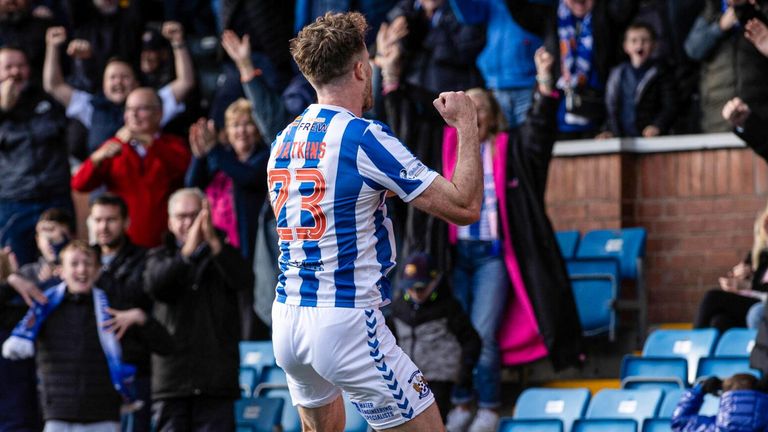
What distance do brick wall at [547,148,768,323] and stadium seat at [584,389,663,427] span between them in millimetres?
2820

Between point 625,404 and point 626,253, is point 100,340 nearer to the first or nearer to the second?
point 625,404

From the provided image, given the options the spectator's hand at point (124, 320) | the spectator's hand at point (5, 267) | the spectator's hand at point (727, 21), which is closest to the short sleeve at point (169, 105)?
the spectator's hand at point (5, 267)

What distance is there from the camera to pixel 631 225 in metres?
11.9

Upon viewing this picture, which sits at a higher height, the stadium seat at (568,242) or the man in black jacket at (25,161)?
the man in black jacket at (25,161)

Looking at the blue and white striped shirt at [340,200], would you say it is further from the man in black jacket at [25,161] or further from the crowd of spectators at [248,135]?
the man in black jacket at [25,161]

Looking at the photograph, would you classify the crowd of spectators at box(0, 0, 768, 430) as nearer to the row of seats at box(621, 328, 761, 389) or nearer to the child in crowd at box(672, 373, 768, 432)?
the row of seats at box(621, 328, 761, 389)

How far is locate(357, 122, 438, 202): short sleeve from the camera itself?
5566mm

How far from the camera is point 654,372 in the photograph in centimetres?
929

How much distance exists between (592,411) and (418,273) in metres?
1.35

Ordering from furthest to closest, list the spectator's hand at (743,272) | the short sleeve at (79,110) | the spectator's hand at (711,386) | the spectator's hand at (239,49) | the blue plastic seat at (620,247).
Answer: the short sleeve at (79,110) < the spectator's hand at (239,49) < the blue plastic seat at (620,247) < the spectator's hand at (743,272) < the spectator's hand at (711,386)

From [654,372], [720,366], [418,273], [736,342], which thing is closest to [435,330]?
[418,273]

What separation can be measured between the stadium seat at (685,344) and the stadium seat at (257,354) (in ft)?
8.70

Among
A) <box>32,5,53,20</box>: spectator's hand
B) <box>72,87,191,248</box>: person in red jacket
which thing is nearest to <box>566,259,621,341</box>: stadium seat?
<box>72,87,191,248</box>: person in red jacket

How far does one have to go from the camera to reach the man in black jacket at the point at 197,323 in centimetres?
910
